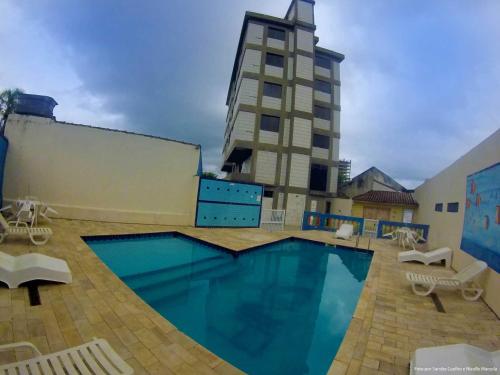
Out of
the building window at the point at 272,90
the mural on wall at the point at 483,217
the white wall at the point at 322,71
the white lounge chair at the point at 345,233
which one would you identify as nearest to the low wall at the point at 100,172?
the white lounge chair at the point at 345,233

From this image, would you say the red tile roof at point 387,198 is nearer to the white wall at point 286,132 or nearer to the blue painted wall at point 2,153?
the white wall at point 286,132

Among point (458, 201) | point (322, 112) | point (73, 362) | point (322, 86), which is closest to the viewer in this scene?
point (73, 362)

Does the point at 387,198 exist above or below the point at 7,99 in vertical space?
below

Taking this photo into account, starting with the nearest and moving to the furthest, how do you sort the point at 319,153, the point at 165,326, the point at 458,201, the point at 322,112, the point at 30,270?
the point at 165,326 → the point at 30,270 → the point at 458,201 → the point at 319,153 → the point at 322,112

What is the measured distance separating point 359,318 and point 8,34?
33.2 ft

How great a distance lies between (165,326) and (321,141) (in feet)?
66.7

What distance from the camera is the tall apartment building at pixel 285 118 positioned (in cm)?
1841

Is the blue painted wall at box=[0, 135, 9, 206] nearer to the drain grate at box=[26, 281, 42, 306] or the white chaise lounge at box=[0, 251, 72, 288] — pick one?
the white chaise lounge at box=[0, 251, 72, 288]

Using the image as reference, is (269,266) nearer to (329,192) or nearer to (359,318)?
(359,318)

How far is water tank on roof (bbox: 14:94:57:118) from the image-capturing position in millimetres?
9188

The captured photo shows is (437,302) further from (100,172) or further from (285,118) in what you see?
(285,118)

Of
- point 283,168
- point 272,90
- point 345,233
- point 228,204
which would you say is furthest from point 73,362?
point 272,90

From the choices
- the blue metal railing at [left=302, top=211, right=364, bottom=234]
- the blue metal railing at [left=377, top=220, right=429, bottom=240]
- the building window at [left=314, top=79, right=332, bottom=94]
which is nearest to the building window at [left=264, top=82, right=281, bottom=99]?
the building window at [left=314, top=79, right=332, bottom=94]

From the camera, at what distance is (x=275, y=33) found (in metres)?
19.8
